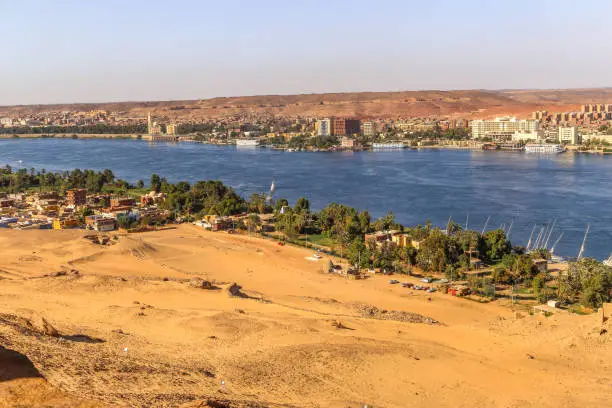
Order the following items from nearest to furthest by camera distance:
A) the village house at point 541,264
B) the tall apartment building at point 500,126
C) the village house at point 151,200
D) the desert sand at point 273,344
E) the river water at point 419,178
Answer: the desert sand at point 273,344, the village house at point 541,264, the river water at point 419,178, the village house at point 151,200, the tall apartment building at point 500,126

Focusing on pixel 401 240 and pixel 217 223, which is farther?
pixel 217 223

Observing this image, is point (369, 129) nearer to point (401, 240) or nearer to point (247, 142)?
point (247, 142)

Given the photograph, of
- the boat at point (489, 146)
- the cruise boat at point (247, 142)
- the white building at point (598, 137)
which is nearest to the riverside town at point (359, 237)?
the cruise boat at point (247, 142)

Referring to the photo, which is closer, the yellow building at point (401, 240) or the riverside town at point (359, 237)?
the riverside town at point (359, 237)

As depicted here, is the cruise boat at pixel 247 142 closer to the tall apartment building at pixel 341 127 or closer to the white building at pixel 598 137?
the tall apartment building at pixel 341 127

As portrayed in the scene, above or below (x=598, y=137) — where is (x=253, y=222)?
below

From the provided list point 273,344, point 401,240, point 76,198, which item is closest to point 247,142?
point 76,198

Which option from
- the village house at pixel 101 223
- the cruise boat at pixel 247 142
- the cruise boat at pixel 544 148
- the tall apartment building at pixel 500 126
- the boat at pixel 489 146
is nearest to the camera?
the village house at pixel 101 223
